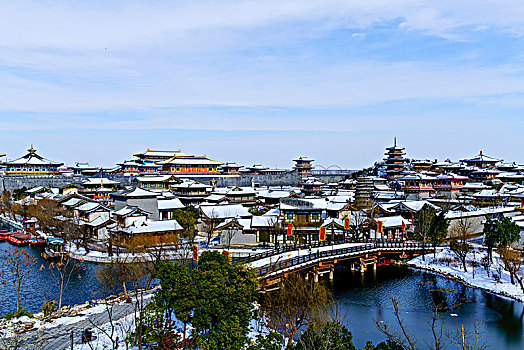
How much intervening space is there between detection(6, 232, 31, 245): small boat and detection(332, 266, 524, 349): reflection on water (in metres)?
37.7

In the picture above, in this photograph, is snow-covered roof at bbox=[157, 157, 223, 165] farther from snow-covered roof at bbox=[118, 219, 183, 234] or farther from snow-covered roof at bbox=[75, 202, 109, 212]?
snow-covered roof at bbox=[118, 219, 183, 234]

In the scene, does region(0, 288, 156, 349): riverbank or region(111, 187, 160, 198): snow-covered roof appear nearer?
region(0, 288, 156, 349): riverbank

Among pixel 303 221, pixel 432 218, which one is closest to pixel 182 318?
pixel 303 221

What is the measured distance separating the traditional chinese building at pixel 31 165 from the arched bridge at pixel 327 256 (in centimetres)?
7159

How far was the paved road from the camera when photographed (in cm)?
1995

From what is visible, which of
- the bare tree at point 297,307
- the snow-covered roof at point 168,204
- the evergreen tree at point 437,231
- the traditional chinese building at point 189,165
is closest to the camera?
the bare tree at point 297,307

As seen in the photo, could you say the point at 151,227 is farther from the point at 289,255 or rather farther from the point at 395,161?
the point at 395,161

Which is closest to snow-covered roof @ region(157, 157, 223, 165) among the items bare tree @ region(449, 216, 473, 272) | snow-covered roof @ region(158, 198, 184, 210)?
snow-covered roof @ region(158, 198, 184, 210)

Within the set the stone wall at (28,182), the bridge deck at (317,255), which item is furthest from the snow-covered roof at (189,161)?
the bridge deck at (317,255)

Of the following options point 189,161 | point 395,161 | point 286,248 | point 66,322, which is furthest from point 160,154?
point 66,322

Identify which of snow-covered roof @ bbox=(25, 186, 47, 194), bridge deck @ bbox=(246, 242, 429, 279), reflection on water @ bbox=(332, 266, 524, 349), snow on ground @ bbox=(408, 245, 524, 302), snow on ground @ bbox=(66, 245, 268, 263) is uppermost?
snow-covered roof @ bbox=(25, 186, 47, 194)

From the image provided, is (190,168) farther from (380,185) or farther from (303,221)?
(303,221)

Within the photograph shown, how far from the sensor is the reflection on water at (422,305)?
2506 cm

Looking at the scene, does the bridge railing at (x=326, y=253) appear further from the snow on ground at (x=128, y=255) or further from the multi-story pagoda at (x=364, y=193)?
the multi-story pagoda at (x=364, y=193)
